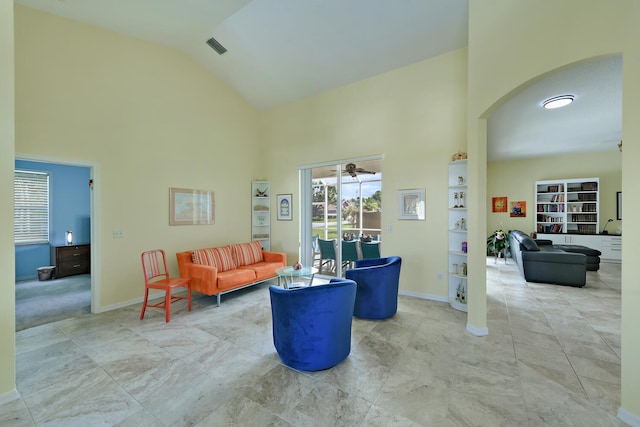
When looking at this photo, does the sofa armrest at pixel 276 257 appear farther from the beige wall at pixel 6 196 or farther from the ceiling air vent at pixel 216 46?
the ceiling air vent at pixel 216 46

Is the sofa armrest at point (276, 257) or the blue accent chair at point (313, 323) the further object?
the sofa armrest at point (276, 257)

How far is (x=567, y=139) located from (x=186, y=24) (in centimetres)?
795

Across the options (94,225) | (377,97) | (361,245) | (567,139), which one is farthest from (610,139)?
(94,225)

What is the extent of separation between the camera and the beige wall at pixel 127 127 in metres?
3.31

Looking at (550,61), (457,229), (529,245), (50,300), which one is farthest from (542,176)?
(50,300)

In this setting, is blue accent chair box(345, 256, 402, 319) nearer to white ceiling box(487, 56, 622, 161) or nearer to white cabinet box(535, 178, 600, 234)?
white ceiling box(487, 56, 622, 161)

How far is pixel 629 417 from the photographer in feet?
5.78

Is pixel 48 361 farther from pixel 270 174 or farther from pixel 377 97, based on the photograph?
pixel 377 97

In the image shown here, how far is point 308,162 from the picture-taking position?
5.55 metres

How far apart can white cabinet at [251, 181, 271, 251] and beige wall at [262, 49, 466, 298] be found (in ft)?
4.75

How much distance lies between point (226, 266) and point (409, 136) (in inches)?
154

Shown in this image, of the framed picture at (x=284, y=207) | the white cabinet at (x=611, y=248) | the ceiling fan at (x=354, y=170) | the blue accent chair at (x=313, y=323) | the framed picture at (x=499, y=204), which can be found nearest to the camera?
the blue accent chair at (x=313, y=323)

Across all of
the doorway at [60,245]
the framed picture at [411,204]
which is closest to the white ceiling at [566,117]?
the framed picture at [411,204]

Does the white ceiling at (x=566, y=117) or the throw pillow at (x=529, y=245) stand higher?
the white ceiling at (x=566, y=117)
